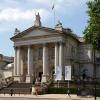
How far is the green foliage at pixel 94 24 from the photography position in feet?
206

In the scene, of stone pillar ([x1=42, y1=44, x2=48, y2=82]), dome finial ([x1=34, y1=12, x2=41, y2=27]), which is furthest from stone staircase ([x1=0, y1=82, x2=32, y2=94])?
dome finial ([x1=34, y1=12, x2=41, y2=27])

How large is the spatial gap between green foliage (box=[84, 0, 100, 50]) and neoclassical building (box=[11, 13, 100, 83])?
83.5ft

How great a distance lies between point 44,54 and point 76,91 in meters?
19.9

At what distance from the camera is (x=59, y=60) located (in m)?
90.9

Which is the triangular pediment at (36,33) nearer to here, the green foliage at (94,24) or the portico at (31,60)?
the portico at (31,60)

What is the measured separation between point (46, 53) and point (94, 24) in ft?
103

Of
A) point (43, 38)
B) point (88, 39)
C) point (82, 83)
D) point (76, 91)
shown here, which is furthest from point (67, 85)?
point (88, 39)

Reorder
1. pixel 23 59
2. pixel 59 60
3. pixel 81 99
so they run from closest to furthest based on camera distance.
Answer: pixel 81 99, pixel 59 60, pixel 23 59

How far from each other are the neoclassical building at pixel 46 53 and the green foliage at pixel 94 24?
1002 inches

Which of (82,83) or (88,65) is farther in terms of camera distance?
(88,65)

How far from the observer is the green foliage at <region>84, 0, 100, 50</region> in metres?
62.9

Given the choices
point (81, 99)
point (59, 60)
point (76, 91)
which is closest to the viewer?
point (81, 99)

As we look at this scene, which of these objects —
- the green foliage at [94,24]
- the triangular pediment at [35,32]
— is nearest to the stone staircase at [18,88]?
the triangular pediment at [35,32]

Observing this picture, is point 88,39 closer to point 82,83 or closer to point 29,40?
point 82,83
